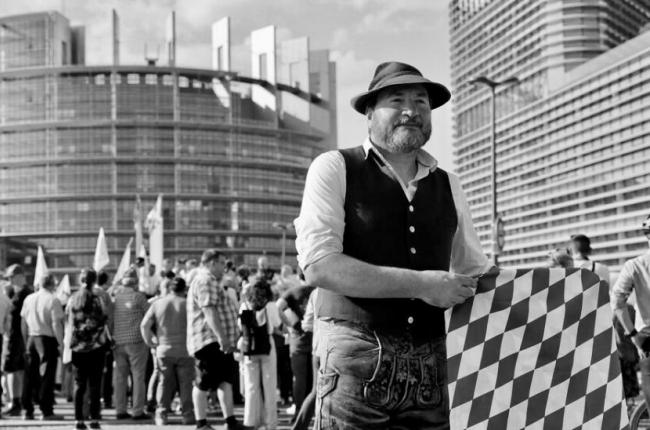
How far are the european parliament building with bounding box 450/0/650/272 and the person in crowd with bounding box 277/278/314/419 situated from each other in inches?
3987

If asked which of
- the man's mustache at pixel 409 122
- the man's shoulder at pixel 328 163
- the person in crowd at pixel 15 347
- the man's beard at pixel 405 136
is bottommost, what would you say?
the person in crowd at pixel 15 347

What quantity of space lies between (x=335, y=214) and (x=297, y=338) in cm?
796

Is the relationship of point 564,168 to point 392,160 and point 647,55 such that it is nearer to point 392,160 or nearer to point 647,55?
point 647,55

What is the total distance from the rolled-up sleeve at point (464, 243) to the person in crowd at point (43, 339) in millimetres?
9107

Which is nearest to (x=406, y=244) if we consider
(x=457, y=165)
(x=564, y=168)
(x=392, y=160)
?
(x=392, y=160)

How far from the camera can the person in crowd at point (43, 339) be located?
11414mm

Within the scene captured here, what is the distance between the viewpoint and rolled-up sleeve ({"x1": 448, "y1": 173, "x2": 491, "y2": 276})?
10.00 ft

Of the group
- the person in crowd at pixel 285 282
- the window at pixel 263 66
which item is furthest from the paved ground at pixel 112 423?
the window at pixel 263 66

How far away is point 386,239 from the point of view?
2793 millimetres

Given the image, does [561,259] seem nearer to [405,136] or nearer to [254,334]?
[254,334]

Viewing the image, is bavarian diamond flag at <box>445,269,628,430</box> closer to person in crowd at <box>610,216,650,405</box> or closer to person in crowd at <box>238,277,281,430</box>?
person in crowd at <box>610,216,650,405</box>

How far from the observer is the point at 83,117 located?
349 ft

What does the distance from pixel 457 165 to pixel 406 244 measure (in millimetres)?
162948

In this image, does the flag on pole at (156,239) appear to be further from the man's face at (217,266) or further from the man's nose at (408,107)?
the man's nose at (408,107)
